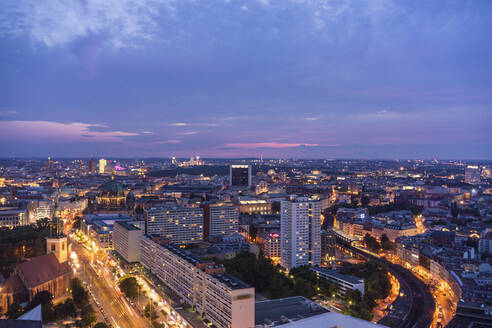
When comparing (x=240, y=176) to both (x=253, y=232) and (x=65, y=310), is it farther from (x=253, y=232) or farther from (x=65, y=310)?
(x=65, y=310)

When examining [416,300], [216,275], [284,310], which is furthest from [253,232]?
[216,275]

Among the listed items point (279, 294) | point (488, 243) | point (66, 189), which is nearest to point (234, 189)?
point (66, 189)

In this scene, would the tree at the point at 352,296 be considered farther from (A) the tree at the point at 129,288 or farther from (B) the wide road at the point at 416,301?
(A) the tree at the point at 129,288

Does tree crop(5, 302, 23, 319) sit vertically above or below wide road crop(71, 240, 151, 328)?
above

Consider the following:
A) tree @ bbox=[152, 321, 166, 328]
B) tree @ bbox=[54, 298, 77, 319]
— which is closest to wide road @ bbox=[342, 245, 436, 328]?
tree @ bbox=[152, 321, 166, 328]

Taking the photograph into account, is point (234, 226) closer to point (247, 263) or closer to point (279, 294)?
point (247, 263)

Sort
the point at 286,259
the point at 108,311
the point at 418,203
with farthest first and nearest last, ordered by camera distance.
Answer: the point at 418,203, the point at 286,259, the point at 108,311

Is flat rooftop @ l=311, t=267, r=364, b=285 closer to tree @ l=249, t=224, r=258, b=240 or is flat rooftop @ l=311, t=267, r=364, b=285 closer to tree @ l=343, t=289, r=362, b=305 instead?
tree @ l=343, t=289, r=362, b=305
